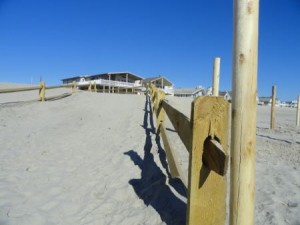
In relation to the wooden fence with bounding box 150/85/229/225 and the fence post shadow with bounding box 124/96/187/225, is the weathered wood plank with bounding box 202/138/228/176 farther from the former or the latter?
the fence post shadow with bounding box 124/96/187/225

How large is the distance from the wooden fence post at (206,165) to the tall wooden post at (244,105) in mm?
136

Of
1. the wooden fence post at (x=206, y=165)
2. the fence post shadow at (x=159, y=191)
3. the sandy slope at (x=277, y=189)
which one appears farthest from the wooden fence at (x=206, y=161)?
the sandy slope at (x=277, y=189)

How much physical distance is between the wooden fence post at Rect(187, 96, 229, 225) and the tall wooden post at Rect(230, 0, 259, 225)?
5.4 inches

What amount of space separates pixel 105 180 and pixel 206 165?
275 cm

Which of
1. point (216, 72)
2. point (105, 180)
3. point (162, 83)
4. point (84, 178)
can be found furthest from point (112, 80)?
point (105, 180)

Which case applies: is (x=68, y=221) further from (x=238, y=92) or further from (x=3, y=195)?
(x=238, y=92)

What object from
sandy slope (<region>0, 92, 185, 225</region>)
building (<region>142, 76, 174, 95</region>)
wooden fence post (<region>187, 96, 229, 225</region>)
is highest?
building (<region>142, 76, 174, 95</region>)

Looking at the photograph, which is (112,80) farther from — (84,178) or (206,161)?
(206,161)

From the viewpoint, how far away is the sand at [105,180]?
3.11 metres

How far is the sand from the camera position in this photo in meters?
3.11

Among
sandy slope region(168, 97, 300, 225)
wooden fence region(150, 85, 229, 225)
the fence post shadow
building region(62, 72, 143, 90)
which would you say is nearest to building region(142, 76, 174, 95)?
building region(62, 72, 143, 90)

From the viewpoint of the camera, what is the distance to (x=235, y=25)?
66.5 inches

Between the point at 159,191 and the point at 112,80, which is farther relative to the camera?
the point at 112,80

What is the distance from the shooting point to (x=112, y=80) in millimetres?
56062
